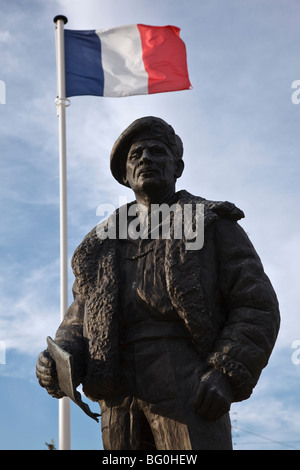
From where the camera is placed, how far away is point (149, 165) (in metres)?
4.50

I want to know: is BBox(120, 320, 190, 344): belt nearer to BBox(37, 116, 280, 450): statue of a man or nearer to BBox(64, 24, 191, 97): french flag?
BBox(37, 116, 280, 450): statue of a man

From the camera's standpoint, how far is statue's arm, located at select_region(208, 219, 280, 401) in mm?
3889

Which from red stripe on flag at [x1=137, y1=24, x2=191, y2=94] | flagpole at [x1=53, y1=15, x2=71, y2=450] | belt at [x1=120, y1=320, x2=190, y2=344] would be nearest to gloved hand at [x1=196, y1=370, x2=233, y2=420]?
belt at [x1=120, y1=320, x2=190, y2=344]

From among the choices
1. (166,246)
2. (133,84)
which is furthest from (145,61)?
(166,246)

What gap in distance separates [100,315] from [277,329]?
1044 millimetres

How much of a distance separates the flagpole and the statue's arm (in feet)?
16.8

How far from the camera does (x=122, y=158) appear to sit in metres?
4.75

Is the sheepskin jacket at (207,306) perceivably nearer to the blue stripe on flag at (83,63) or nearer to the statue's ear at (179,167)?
the statue's ear at (179,167)

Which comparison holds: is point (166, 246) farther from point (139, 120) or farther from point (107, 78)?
point (107, 78)

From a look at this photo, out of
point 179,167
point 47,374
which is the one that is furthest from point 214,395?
point 179,167

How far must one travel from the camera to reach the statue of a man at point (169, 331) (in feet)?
12.7

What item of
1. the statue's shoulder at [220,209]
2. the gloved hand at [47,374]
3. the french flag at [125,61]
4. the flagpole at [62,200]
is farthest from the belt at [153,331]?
the french flag at [125,61]

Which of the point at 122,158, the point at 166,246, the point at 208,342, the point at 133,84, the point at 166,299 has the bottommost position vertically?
the point at 208,342
